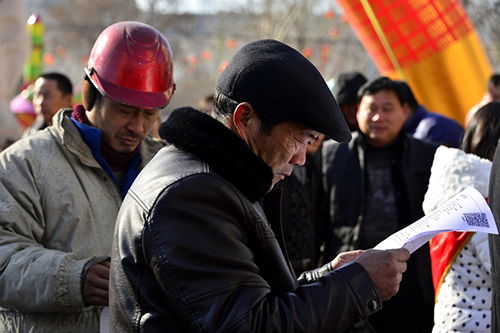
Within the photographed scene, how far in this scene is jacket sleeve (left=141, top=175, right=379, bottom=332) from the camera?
1321 mm

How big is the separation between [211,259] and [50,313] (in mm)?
990

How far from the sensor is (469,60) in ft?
20.8

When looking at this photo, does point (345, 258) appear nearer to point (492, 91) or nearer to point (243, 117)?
point (243, 117)

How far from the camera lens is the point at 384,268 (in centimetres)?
151

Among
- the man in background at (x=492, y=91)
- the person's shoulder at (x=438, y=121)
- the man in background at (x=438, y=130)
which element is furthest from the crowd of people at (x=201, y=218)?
the man in background at (x=492, y=91)

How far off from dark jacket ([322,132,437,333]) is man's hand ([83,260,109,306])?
6.78ft

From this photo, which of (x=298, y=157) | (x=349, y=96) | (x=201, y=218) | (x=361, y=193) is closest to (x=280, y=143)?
(x=298, y=157)

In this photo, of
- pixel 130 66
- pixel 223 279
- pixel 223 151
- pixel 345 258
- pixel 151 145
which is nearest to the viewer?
pixel 223 279

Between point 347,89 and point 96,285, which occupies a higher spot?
point 347,89

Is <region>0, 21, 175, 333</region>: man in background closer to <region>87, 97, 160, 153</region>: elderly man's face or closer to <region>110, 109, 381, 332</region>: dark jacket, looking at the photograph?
<region>87, 97, 160, 153</region>: elderly man's face

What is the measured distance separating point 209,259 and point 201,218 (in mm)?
94

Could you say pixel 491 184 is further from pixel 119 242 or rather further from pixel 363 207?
pixel 363 207

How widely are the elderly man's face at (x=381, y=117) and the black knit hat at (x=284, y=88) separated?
2486 millimetres

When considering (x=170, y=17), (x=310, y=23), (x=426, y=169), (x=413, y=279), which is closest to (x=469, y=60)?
(x=426, y=169)
